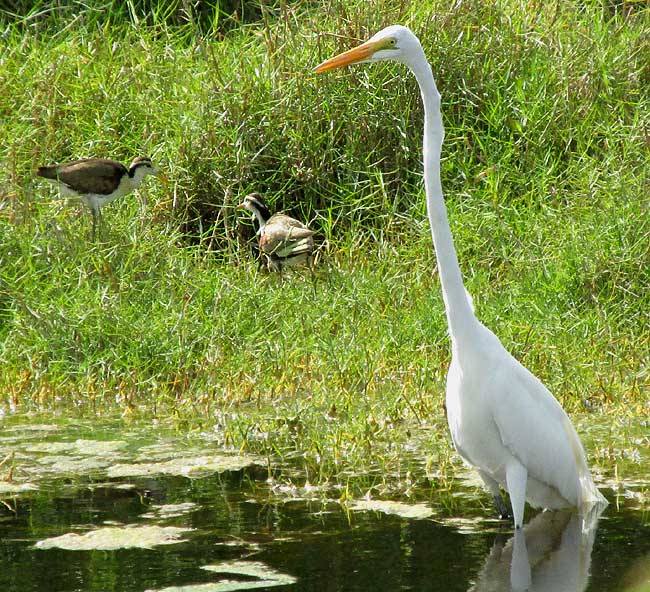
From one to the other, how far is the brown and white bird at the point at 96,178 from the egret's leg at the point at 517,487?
159 inches

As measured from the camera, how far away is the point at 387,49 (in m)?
4.53

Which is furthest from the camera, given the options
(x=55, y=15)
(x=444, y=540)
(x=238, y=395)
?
(x=55, y=15)

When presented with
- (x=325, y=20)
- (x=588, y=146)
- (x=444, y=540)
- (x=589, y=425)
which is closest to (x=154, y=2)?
(x=325, y=20)

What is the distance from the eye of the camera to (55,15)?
36.4 feet

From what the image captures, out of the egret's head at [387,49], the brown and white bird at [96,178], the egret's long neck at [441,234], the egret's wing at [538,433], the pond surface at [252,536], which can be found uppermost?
the egret's head at [387,49]

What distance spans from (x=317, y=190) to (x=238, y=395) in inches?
99.1

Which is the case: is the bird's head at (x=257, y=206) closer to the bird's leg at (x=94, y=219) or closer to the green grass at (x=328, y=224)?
the green grass at (x=328, y=224)

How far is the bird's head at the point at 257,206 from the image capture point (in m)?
7.85

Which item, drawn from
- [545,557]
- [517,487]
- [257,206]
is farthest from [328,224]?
[545,557]

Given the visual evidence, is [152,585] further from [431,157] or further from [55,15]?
[55,15]

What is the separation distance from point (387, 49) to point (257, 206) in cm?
340

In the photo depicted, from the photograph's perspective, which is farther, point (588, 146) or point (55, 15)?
point (55, 15)

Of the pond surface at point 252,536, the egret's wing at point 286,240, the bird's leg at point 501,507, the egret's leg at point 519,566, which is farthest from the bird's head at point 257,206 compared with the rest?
the egret's leg at point 519,566

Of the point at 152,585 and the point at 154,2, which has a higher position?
the point at 154,2
